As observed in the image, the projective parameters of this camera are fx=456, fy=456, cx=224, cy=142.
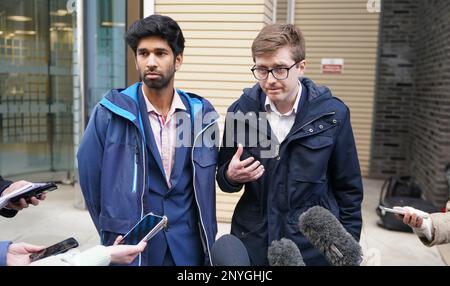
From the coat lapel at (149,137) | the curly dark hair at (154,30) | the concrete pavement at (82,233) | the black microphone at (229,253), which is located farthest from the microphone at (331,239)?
the concrete pavement at (82,233)

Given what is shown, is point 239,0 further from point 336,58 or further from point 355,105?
point 355,105

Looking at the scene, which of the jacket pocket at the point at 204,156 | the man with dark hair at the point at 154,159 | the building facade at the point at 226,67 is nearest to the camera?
the man with dark hair at the point at 154,159

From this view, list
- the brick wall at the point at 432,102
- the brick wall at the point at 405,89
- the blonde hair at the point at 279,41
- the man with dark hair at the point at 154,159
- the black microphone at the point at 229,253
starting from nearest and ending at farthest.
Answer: the black microphone at the point at 229,253, the blonde hair at the point at 279,41, the man with dark hair at the point at 154,159, the brick wall at the point at 432,102, the brick wall at the point at 405,89

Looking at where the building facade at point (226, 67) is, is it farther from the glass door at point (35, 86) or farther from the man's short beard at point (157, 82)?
the man's short beard at point (157, 82)

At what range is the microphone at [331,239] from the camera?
130 cm

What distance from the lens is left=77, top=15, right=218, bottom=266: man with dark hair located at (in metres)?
2.02

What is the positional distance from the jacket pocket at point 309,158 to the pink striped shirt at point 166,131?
571 mm

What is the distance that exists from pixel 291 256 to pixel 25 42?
7.35 meters

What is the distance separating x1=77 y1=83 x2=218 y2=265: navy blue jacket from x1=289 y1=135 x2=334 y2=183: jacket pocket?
0.41 m

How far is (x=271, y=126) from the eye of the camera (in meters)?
2.11

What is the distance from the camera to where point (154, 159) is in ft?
6.81

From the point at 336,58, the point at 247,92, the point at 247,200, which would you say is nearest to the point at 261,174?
the point at 247,200

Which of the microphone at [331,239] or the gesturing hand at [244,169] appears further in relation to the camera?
the gesturing hand at [244,169]

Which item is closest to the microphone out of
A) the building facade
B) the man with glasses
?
the man with glasses
